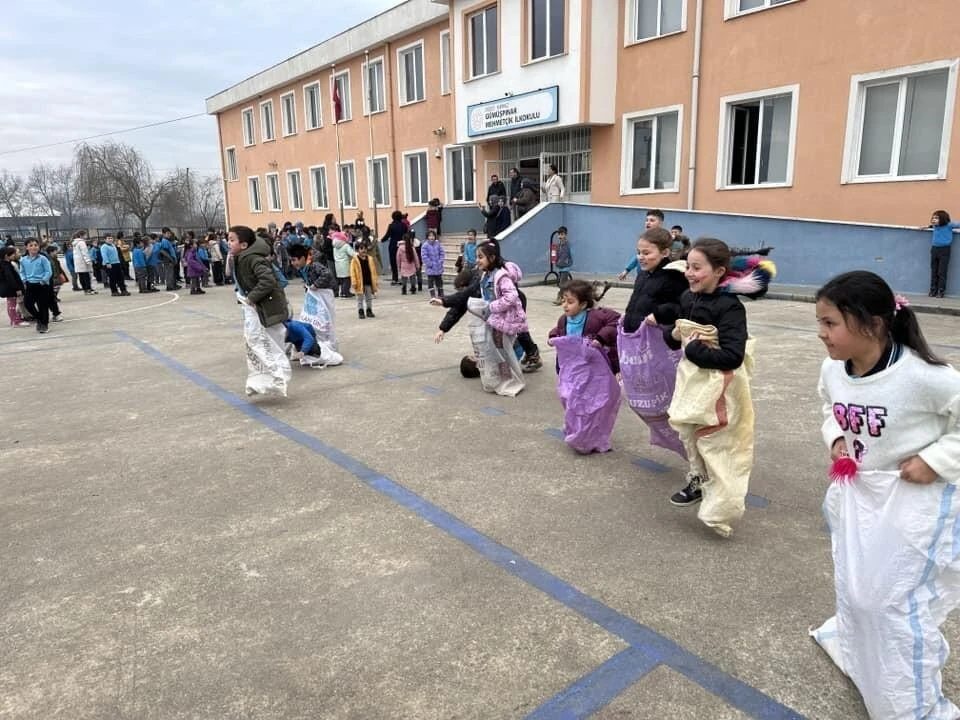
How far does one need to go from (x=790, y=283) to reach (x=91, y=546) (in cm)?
1327

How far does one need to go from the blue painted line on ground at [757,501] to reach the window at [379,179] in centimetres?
2268

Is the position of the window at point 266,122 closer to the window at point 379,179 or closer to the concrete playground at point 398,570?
the window at point 379,179

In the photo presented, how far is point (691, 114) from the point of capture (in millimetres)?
15039

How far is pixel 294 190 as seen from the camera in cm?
3108

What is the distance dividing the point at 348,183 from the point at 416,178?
14.3ft

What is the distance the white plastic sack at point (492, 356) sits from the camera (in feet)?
21.4

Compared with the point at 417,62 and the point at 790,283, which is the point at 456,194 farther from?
the point at 790,283

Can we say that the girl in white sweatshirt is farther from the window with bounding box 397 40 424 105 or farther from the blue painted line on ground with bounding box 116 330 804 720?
the window with bounding box 397 40 424 105

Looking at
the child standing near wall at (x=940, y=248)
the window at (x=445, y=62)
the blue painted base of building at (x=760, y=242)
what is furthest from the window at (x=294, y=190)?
the child standing near wall at (x=940, y=248)

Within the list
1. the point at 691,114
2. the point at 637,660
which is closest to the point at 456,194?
the point at 691,114

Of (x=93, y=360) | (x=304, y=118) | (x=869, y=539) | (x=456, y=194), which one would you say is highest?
(x=304, y=118)

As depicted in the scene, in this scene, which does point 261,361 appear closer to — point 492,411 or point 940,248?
point 492,411

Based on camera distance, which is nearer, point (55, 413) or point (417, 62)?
point (55, 413)

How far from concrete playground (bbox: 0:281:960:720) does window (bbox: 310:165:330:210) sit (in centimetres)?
2370
